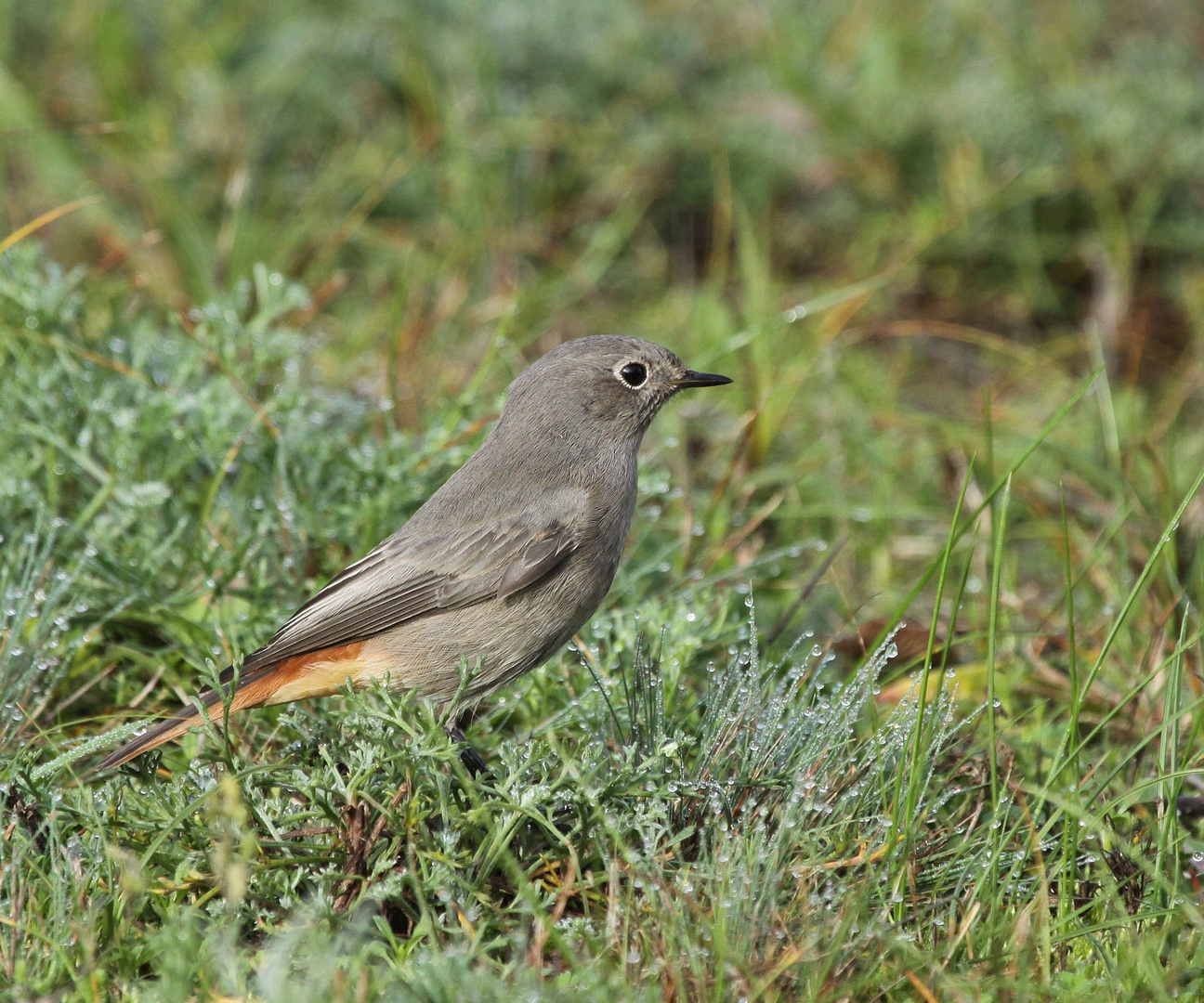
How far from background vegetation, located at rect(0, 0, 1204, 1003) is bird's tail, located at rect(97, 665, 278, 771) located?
7 centimetres

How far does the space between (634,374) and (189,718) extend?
182 cm

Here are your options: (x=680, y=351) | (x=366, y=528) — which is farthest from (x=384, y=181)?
(x=366, y=528)

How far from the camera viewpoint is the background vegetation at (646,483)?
2918 mm

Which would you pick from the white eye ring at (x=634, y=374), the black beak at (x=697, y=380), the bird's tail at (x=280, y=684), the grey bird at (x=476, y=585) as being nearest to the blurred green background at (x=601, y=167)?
the black beak at (x=697, y=380)

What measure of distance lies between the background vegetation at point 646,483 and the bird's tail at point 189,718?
0.07 metres

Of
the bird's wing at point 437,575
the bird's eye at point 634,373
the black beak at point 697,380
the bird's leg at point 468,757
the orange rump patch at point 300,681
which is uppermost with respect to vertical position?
the bird's eye at point 634,373

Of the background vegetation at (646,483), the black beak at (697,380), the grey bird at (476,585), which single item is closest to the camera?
the background vegetation at (646,483)

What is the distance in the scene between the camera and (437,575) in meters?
3.85

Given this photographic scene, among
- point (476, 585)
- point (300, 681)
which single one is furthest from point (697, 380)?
point (300, 681)

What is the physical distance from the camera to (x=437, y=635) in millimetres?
3846

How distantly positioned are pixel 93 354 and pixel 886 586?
10.5ft

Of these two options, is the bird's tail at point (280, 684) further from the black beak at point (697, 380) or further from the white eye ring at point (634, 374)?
the black beak at point (697, 380)

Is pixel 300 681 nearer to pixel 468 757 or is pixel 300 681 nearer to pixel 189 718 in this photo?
pixel 189 718

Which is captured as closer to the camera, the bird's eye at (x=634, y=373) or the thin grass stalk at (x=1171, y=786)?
the thin grass stalk at (x=1171, y=786)
